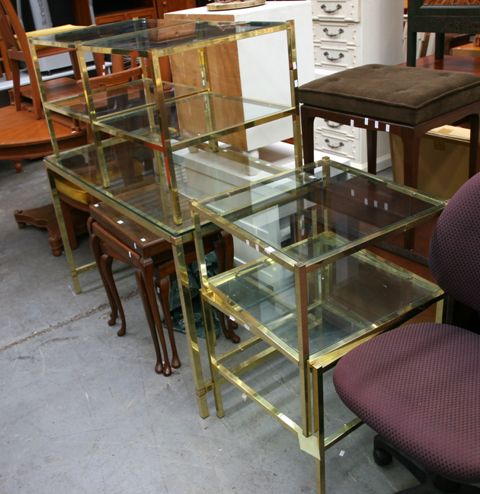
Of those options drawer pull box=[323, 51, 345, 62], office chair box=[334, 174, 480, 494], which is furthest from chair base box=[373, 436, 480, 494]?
drawer pull box=[323, 51, 345, 62]

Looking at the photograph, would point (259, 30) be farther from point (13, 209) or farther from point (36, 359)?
point (13, 209)

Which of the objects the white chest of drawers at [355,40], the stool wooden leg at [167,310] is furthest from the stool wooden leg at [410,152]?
the white chest of drawers at [355,40]

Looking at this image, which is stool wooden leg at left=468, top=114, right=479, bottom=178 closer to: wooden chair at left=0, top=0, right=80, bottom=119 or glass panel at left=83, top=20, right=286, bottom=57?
glass panel at left=83, top=20, right=286, bottom=57

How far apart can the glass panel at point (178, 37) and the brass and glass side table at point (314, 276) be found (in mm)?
435

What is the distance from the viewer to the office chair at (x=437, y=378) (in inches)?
44.7

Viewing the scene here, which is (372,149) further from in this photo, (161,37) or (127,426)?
(127,426)

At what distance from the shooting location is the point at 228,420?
1917 millimetres

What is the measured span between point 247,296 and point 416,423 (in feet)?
2.11

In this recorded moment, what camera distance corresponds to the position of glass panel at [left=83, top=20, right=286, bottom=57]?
1621 millimetres

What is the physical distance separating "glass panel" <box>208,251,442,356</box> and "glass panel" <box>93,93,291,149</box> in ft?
1.76

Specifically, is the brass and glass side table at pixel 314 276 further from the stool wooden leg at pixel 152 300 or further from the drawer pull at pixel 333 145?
the drawer pull at pixel 333 145

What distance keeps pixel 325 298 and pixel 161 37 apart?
938 mm

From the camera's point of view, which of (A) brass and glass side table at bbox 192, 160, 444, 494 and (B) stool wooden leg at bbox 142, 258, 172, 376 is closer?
(A) brass and glass side table at bbox 192, 160, 444, 494

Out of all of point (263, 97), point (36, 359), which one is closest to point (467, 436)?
point (263, 97)
